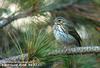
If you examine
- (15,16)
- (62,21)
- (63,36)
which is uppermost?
(15,16)

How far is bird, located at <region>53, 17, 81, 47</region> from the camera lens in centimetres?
280

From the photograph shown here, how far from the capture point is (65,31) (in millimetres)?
2951

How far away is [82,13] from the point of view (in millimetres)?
3020

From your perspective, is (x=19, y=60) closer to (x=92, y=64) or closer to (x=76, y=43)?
(x=92, y=64)

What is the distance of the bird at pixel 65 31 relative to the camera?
2.80 metres

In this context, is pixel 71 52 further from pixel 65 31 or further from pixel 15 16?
pixel 65 31

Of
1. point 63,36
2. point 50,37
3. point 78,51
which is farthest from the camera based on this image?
point 63,36

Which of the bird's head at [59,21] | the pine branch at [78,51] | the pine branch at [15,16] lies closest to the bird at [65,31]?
the bird's head at [59,21]

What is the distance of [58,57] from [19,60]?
0.22 m

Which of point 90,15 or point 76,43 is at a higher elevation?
point 90,15

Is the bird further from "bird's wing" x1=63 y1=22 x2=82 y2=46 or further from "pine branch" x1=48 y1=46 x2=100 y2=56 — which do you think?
"pine branch" x1=48 y1=46 x2=100 y2=56

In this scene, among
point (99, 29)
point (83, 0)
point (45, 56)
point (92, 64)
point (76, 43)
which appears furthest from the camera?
point (83, 0)

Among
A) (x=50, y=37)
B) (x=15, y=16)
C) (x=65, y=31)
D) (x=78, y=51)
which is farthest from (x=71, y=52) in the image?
(x=65, y=31)

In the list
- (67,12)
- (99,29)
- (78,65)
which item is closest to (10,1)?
(67,12)
